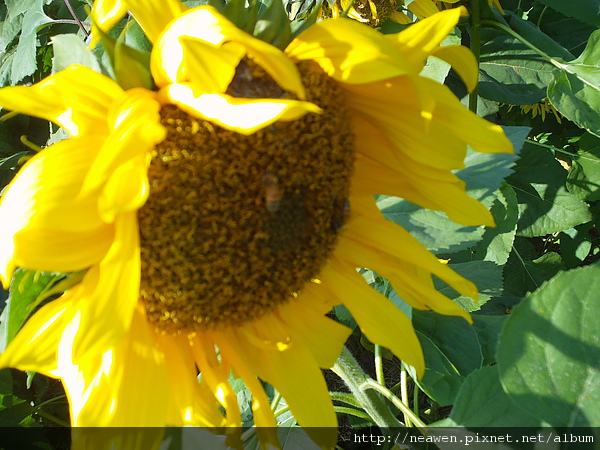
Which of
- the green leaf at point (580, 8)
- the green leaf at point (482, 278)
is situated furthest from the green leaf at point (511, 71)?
the green leaf at point (482, 278)

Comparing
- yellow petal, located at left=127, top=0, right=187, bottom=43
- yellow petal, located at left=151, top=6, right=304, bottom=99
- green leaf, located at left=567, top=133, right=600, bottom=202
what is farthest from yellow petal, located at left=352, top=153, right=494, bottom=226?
green leaf, located at left=567, top=133, right=600, bottom=202

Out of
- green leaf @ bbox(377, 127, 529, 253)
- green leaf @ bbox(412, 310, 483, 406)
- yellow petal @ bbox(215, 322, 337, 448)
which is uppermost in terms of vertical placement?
green leaf @ bbox(377, 127, 529, 253)

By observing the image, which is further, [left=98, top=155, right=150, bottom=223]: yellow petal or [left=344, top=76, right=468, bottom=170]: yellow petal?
[left=344, top=76, right=468, bottom=170]: yellow petal

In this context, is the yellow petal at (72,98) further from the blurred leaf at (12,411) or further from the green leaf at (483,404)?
the blurred leaf at (12,411)

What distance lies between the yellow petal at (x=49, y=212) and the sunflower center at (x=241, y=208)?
0.26 ft

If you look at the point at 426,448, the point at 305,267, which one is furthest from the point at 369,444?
the point at 305,267

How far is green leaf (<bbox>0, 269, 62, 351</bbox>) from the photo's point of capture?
755 mm

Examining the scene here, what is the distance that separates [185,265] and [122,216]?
11 centimetres

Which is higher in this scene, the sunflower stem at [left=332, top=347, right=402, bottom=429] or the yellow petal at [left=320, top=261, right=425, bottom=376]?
the yellow petal at [left=320, top=261, right=425, bottom=376]

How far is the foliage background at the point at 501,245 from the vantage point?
2.59ft

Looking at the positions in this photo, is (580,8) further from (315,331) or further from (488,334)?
(315,331)

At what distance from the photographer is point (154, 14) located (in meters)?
0.70

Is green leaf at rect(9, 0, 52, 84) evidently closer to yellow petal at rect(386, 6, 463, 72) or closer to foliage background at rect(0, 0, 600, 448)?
foliage background at rect(0, 0, 600, 448)

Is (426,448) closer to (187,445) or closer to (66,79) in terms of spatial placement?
(187,445)
